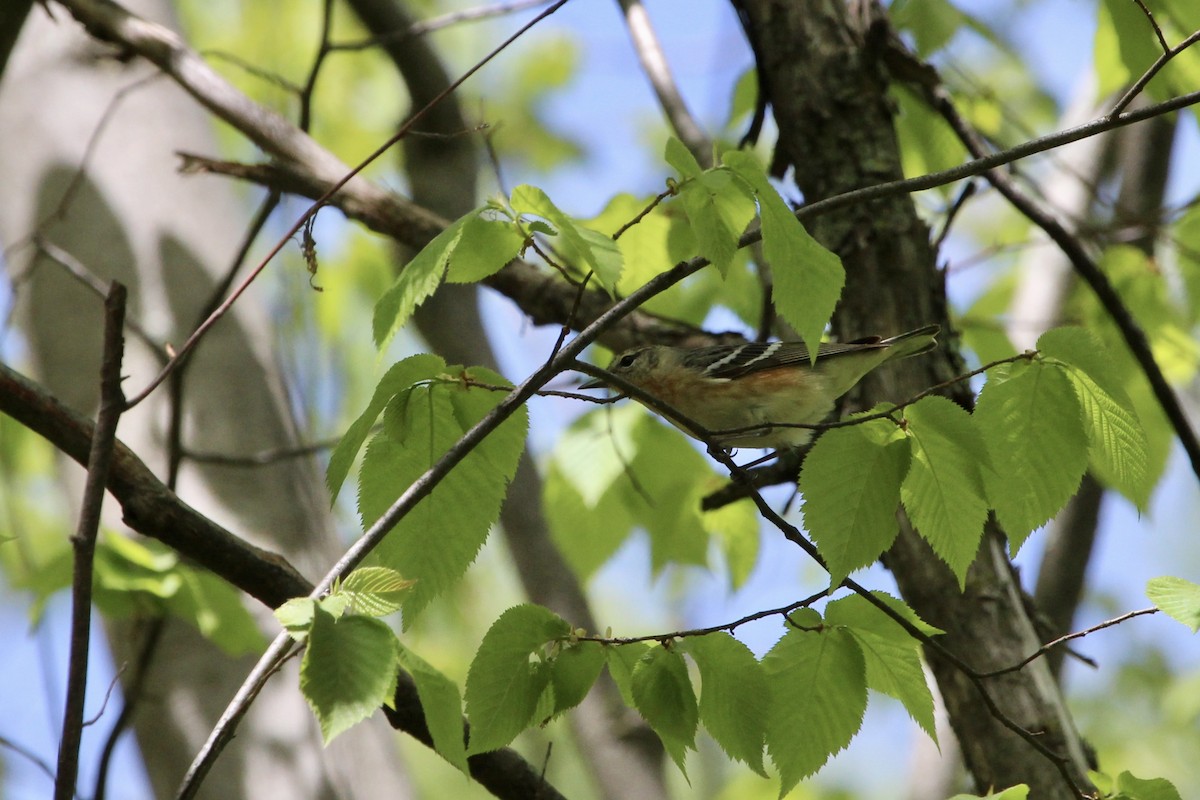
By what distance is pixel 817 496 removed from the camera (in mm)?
1994

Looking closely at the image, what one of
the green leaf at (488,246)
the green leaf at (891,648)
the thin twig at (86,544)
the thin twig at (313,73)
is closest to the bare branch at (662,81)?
the thin twig at (313,73)

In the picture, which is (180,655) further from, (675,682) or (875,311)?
(875,311)

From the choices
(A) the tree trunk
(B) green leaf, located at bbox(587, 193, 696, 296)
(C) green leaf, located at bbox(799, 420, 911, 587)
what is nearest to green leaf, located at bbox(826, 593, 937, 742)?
(C) green leaf, located at bbox(799, 420, 911, 587)

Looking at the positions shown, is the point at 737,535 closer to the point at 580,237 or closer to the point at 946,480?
the point at 946,480

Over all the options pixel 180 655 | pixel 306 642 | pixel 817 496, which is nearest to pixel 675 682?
pixel 817 496

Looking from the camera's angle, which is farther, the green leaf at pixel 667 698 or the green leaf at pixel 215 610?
the green leaf at pixel 215 610

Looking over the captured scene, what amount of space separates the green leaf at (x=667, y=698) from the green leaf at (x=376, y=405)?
70 centimetres

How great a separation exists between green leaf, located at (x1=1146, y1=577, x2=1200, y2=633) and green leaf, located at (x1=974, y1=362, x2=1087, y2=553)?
0.24 m

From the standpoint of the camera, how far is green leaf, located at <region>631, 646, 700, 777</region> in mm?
2047

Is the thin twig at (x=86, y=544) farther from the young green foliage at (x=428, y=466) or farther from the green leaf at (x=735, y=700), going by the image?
the green leaf at (x=735, y=700)

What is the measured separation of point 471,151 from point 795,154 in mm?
2182

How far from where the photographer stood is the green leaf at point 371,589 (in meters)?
1.66

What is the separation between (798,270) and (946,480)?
1.72 feet

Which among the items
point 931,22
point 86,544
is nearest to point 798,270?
point 86,544
